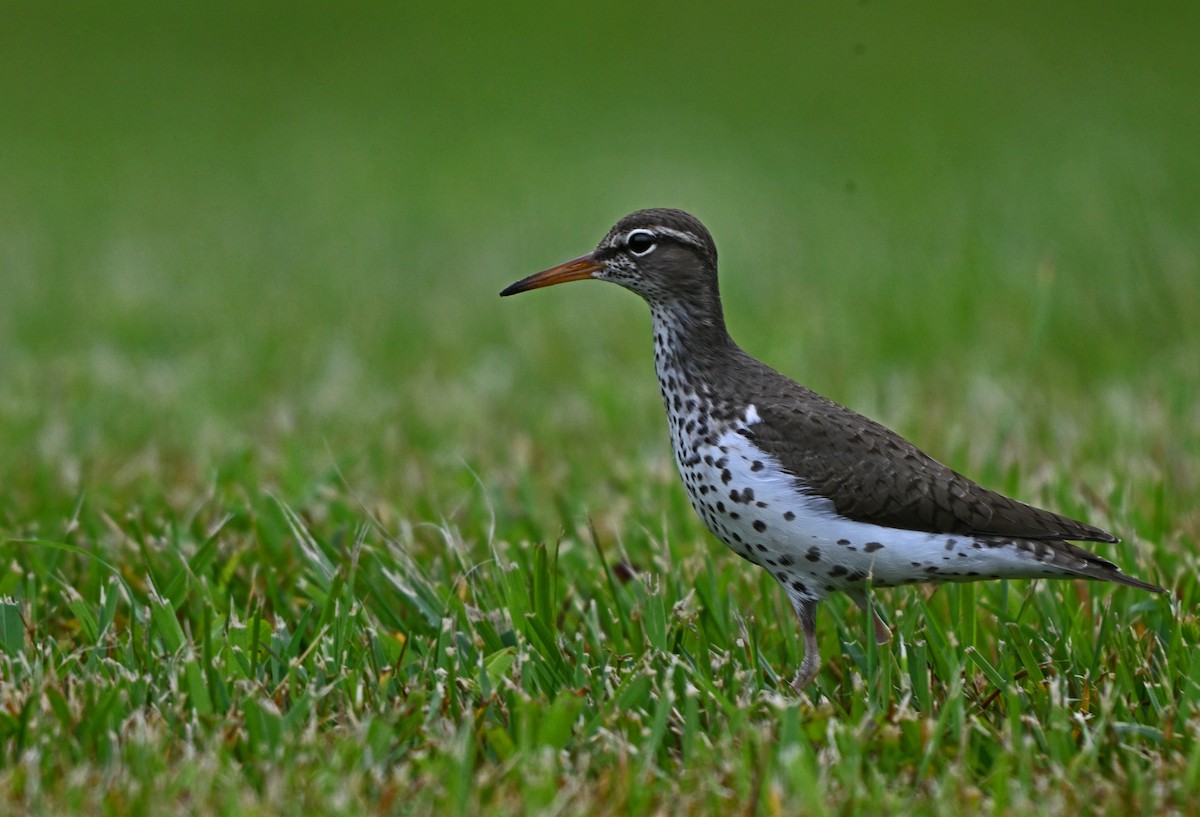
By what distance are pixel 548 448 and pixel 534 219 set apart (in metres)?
6.32

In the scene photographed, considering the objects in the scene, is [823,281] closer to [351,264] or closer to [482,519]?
[351,264]

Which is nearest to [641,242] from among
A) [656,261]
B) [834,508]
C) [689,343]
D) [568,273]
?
[656,261]

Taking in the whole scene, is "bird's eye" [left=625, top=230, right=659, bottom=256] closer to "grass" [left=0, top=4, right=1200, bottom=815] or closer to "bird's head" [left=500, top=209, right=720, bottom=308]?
"bird's head" [left=500, top=209, right=720, bottom=308]

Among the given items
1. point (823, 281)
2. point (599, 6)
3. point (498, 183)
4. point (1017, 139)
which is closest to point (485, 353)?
point (823, 281)

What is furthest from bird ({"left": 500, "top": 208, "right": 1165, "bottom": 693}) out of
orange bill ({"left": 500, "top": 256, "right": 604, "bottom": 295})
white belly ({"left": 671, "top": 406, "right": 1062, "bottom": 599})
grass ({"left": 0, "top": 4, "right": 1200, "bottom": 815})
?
orange bill ({"left": 500, "top": 256, "right": 604, "bottom": 295})

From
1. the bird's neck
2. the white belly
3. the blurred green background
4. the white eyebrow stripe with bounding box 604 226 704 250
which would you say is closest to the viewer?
the white belly

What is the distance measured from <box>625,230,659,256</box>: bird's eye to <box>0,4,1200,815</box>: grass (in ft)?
3.32

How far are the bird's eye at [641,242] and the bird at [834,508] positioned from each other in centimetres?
48

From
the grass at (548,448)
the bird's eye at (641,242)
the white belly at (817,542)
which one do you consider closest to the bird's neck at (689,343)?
the bird's eye at (641,242)

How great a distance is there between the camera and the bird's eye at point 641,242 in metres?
5.00

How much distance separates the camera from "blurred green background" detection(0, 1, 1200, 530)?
7.68 meters

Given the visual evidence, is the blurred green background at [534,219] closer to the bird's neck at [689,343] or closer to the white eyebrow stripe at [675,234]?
the bird's neck at [689,343]

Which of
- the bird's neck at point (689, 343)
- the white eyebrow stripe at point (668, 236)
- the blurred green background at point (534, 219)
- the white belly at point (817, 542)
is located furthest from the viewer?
the blurred green background at point (534, 219)

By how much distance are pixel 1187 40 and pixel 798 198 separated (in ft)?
33.3
